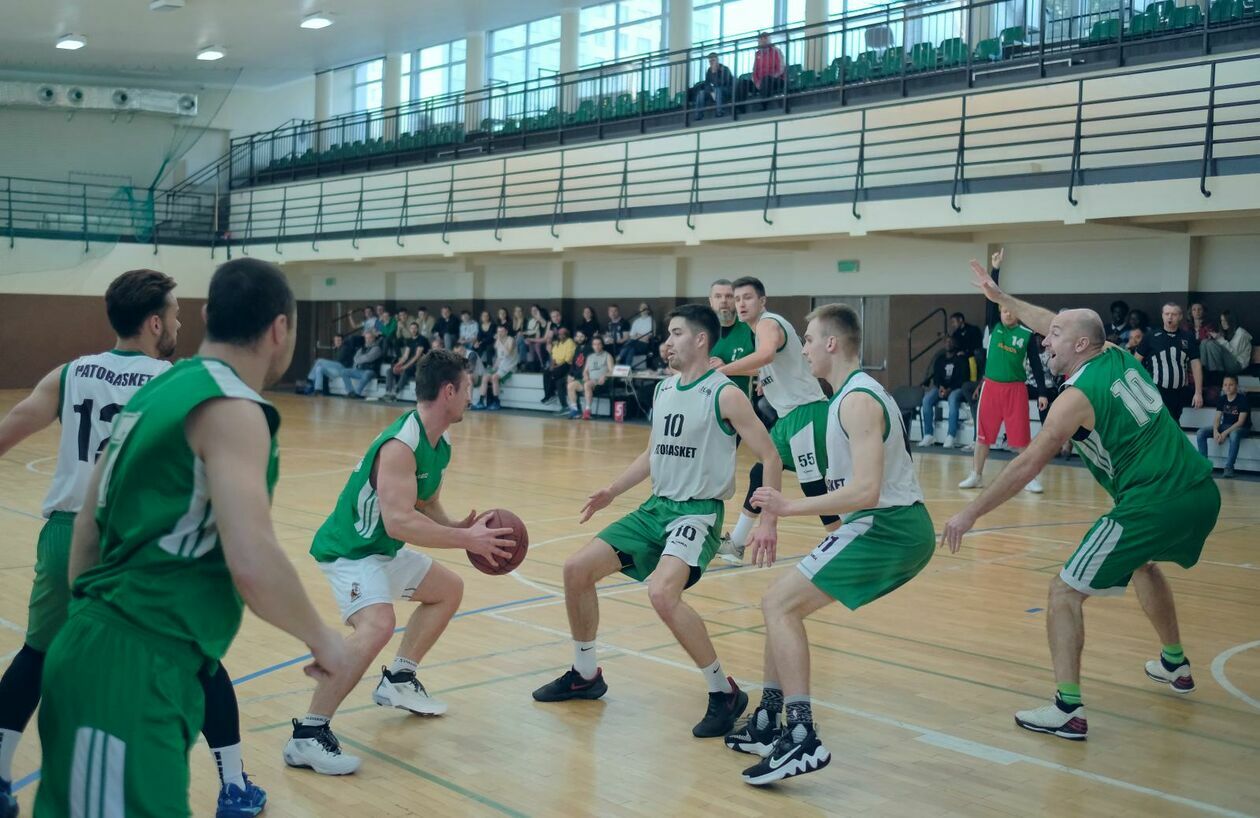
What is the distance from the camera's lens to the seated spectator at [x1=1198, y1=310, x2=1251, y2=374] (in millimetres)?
14086

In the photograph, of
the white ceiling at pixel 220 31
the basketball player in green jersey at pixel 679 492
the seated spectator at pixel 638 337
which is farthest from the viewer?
the white ceiling at pixel 220 31

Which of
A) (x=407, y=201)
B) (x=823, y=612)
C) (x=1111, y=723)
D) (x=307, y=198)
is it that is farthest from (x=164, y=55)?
(x=1111, y=723)

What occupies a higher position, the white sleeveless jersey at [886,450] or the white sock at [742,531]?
the white sleeveless jersey at [886,450]

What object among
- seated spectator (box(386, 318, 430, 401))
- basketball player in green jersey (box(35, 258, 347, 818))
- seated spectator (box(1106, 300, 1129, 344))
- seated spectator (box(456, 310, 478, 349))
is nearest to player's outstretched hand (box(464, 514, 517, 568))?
basketball player in green jersey (box(35, 258, 347, 818))

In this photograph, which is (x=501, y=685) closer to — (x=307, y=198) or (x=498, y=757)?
(x=498, y=757)

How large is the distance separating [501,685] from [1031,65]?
13.5 metres

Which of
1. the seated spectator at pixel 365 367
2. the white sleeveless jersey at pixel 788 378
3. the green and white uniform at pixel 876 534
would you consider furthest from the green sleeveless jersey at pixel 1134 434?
the seated spectator at pixel 365 367

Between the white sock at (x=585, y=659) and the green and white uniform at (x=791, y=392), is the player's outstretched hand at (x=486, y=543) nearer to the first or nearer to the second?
the white sock at (x=585, y=659)

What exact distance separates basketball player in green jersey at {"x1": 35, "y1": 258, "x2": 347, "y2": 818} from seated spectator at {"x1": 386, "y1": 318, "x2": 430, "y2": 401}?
2148 centimetres

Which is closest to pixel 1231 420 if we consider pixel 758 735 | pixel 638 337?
pixel 638 337

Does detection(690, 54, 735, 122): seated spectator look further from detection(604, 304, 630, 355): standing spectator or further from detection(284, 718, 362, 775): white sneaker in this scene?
detection(284, 718, 362, 775): white sneaker

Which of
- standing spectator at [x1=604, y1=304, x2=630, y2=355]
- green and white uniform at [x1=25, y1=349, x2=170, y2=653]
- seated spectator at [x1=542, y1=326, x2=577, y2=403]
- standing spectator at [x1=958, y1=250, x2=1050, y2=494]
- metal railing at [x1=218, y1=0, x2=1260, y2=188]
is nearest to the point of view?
green and white uniform at [x1=25, y1=349, x2=170, y2=653]

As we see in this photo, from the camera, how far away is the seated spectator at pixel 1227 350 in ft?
46.2

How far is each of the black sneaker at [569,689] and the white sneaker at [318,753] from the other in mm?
1060
